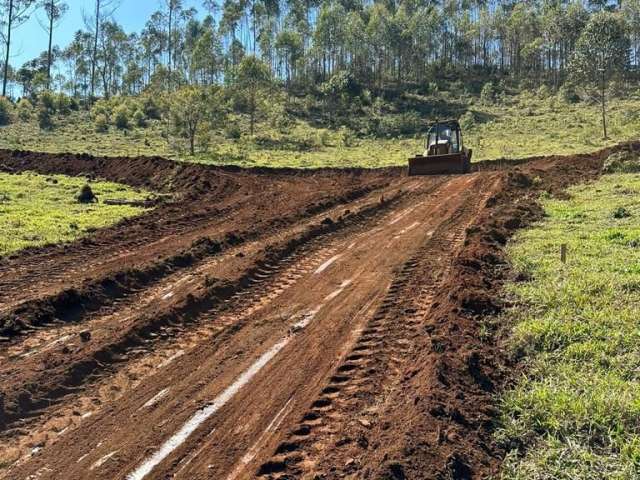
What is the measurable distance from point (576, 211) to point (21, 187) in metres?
18.8

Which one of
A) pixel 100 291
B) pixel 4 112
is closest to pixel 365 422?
pixel 100 291

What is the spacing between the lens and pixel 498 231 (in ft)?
37.6

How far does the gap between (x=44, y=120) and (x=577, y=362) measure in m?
58.3

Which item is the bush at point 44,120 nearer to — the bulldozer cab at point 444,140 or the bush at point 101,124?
the bush at point 101,124

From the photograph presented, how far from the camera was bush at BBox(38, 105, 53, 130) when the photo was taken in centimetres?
5366

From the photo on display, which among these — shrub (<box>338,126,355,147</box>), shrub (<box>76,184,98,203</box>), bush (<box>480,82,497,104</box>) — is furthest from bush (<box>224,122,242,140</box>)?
bush (<box>480,82,497,104</box>)

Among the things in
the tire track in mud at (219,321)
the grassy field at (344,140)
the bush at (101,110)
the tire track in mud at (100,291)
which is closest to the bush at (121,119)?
the grassy field at (344,140)

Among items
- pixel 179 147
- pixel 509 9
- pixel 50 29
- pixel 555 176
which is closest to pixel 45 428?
pixel 555 176

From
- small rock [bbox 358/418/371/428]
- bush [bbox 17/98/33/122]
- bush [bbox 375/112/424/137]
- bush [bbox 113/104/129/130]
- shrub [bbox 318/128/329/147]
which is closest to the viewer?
small rock [bbox 358/418/371/428]

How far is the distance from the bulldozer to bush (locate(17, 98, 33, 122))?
47607 mm

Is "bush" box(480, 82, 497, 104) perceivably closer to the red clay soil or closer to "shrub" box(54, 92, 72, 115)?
"shrub" box(54, 92, 72, 115)

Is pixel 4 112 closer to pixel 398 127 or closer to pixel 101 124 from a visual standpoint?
pixel 101 124

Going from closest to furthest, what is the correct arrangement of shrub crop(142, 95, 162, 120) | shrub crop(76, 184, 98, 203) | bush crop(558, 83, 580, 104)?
shrub crop(76, 184, 98, 203) → shrub crop(142, 95, 162, 120) → bush crop(558, 83, 580, 104)

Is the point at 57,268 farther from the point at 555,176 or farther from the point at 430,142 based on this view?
the point at 430,142
